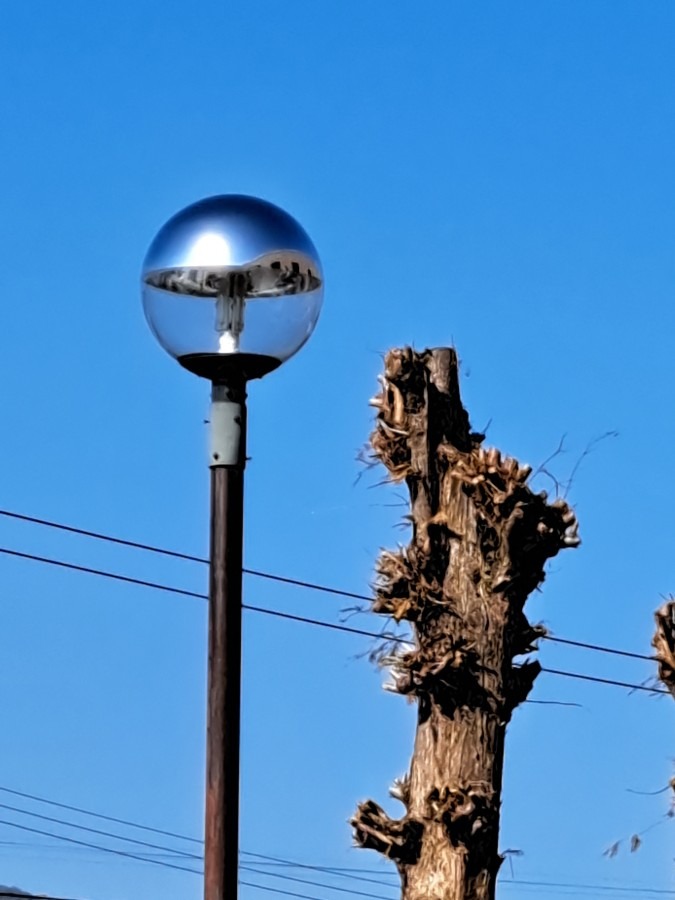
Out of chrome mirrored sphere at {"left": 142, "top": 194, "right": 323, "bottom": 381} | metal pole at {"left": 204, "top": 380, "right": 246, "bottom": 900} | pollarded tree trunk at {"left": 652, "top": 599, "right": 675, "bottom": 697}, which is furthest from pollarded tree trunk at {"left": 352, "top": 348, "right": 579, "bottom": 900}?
chrome mirrored sphere at {"left": 142, "top": 194, "right": 323, "bottom": 381}

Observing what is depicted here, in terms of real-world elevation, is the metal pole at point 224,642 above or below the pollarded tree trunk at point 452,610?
below

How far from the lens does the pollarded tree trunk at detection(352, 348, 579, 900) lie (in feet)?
30.2

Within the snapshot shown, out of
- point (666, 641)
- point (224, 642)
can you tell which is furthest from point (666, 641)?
point (224, 642)

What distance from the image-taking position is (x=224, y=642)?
5078 millimetres

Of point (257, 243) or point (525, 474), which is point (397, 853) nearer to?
point (525, 474)

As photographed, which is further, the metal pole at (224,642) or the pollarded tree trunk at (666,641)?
the pollarded tree trunk at (666,641)

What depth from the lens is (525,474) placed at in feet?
30.9

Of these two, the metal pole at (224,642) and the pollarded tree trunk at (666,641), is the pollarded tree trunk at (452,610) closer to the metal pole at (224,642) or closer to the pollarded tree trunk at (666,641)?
the pollarded tree trunk at (666,641)

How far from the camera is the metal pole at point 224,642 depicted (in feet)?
16.3

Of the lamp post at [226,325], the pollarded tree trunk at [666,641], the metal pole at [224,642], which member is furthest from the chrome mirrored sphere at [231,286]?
the pollarded tree trunk at [666,641]

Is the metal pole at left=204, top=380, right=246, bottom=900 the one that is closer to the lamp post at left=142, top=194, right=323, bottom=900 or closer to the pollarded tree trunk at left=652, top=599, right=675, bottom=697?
the lamp post at left=142, top=194, right=323, bottom=900

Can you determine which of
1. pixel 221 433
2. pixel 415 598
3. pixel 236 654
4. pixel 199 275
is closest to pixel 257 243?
pixel 199 275

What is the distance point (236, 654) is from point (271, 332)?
909 millimetres

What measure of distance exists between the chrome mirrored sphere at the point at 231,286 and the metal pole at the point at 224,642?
0.51 ft
